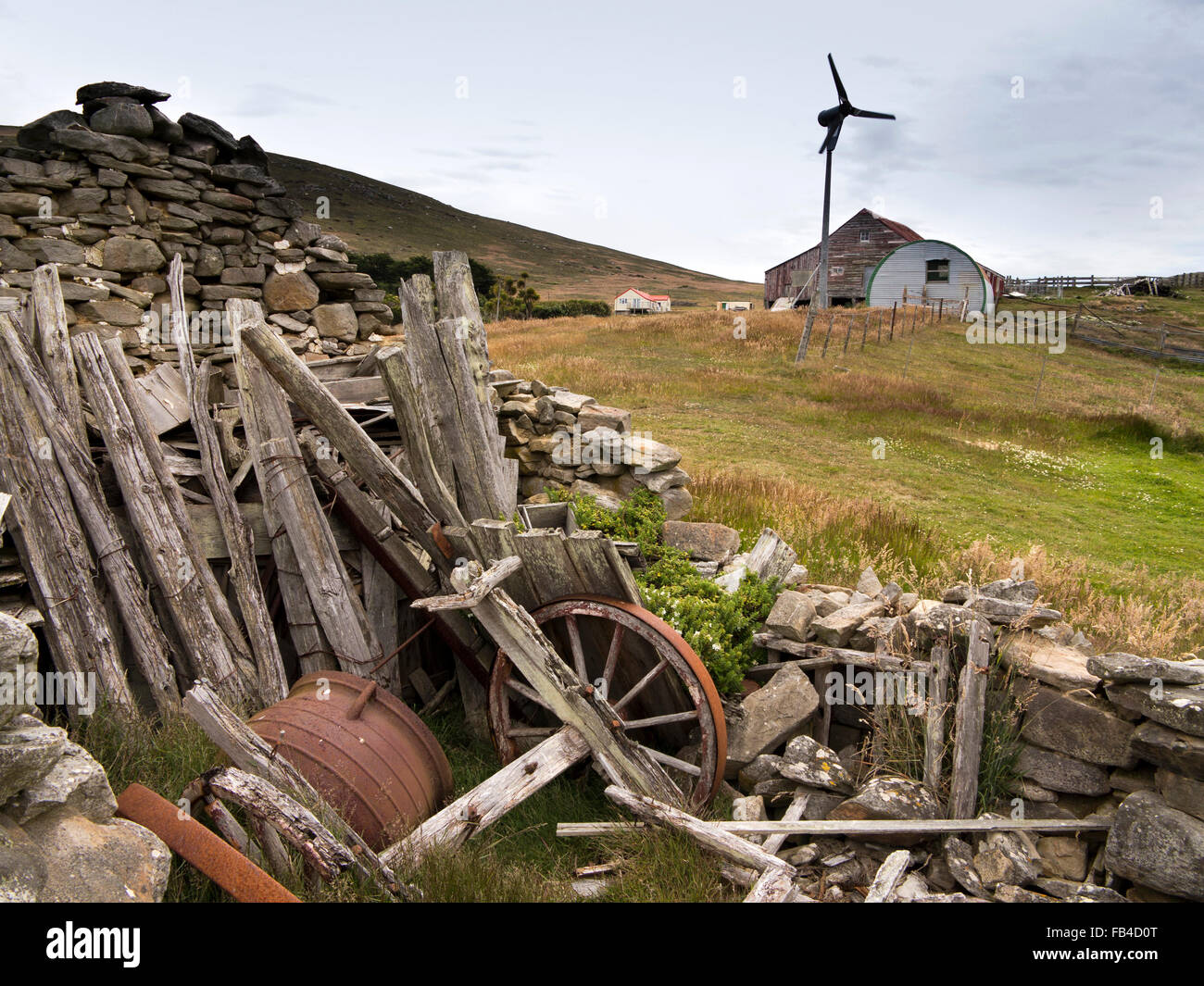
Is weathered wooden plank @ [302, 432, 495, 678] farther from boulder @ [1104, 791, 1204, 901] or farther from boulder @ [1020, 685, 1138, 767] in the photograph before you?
boulder @ [1104, 791, 1204, 901]

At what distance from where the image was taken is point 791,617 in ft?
19.0

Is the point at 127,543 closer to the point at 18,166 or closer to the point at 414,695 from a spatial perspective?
the point at 414,695

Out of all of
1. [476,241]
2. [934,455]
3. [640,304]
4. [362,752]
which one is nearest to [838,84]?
[934,455]

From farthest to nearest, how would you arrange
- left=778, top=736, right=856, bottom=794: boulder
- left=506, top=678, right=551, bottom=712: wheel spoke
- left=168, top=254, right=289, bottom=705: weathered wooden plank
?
left=168, top=254, right=289, bottom=705: weathered wooden plank → left=506, top=678, right=551, bottom=712: wheel spoke → left=778, top=736, right=856, bottom=794: boulder

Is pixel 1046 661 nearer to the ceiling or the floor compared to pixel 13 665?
nearer to the floor

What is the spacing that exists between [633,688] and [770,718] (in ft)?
3.45

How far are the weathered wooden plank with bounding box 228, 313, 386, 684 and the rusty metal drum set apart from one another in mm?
744

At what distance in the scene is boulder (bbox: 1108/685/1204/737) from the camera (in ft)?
12.9

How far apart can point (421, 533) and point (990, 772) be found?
3.93 meters

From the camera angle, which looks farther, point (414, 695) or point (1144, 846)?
point (414, 695)

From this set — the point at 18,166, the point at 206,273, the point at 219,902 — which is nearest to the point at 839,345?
the point at 206,273

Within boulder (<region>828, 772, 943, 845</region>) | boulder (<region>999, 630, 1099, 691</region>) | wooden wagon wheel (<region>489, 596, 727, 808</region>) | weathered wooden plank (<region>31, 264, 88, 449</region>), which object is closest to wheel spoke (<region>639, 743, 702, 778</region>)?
wooden wagon wheel (<region>489, 596, 727, 808</region>)

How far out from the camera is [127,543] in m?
5.48

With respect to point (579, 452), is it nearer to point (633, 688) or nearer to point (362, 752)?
point (633, 688)
